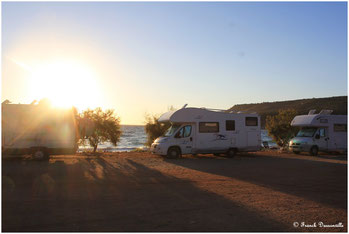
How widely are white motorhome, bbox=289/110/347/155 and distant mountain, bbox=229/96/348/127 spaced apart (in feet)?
122

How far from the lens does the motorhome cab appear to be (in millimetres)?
18609

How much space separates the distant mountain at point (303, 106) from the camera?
65.5 metres

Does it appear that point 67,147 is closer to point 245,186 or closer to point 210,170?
point 210,170

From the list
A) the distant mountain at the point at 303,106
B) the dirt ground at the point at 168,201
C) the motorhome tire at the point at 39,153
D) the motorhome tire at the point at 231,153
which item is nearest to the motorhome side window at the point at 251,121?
the motorhome tire at the point at 231,153

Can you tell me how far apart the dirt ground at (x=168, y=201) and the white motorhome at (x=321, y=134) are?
1000 centimetres

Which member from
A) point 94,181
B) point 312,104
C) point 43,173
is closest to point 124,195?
point 94,181

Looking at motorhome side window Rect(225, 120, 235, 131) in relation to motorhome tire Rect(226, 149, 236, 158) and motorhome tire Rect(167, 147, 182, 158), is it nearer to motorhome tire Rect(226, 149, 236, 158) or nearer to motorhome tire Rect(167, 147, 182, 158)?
motorhome tire Rect(226, 149, 236, 158)

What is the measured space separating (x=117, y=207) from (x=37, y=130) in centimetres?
1019

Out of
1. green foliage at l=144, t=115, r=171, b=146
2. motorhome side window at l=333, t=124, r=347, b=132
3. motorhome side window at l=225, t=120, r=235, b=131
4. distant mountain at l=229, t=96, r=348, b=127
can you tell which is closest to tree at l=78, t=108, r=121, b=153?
green foliage at l=144, t=115, r=171, b=146

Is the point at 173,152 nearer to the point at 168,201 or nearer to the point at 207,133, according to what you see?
the point at 207,133

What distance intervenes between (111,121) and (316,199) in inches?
712

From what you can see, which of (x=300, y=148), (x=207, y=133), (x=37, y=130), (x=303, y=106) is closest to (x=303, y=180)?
(x=207, y=133)

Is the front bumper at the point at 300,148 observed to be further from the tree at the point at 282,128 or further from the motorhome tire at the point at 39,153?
the motorhome tire at the point at 39,153

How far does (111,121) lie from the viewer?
24.4m
